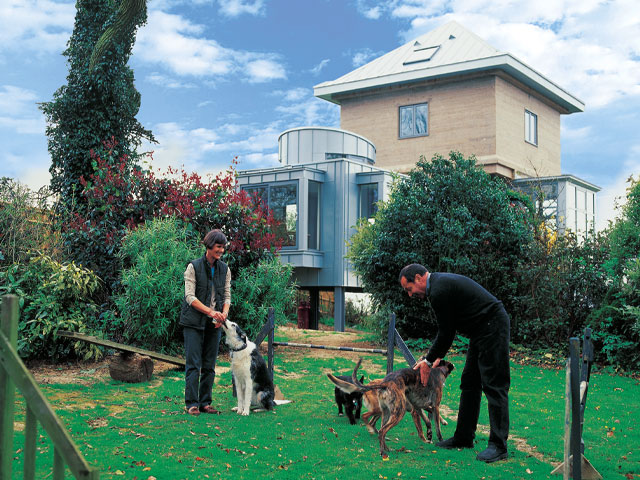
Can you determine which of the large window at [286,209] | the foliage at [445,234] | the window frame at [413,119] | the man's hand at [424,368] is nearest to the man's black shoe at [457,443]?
the man's hand at [424,368]

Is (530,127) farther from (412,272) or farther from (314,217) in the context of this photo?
(412,272)

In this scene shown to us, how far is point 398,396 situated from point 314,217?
19.4 m

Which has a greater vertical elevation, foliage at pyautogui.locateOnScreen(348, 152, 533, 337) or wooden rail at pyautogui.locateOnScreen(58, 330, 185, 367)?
foliage at pyautogui.locateOnScreen(348, 152, 533, 337)

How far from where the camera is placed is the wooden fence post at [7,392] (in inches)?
150

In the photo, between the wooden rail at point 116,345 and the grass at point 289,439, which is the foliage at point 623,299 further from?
the wooden rail at point 116,345

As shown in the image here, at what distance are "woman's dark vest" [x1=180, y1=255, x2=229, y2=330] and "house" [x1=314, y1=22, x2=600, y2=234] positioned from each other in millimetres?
22890


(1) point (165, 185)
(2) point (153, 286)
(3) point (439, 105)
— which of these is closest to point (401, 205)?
(1) point (165, 185)

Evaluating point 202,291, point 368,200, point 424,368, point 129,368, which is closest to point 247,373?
point 202,291

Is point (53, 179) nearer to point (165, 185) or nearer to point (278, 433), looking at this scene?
point (165, 185)

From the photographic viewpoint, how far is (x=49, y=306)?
1200 cm

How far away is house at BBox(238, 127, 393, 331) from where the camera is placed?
2508 centimetres

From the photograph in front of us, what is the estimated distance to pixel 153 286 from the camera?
1258 centimetres

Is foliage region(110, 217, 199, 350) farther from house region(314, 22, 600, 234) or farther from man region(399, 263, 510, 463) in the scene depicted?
house region(314, 22, 600, 234)

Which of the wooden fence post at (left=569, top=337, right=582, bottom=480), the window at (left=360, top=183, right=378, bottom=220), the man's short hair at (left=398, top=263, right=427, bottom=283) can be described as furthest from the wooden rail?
the window at (left=360, top=183, right=378, bottom=220)
